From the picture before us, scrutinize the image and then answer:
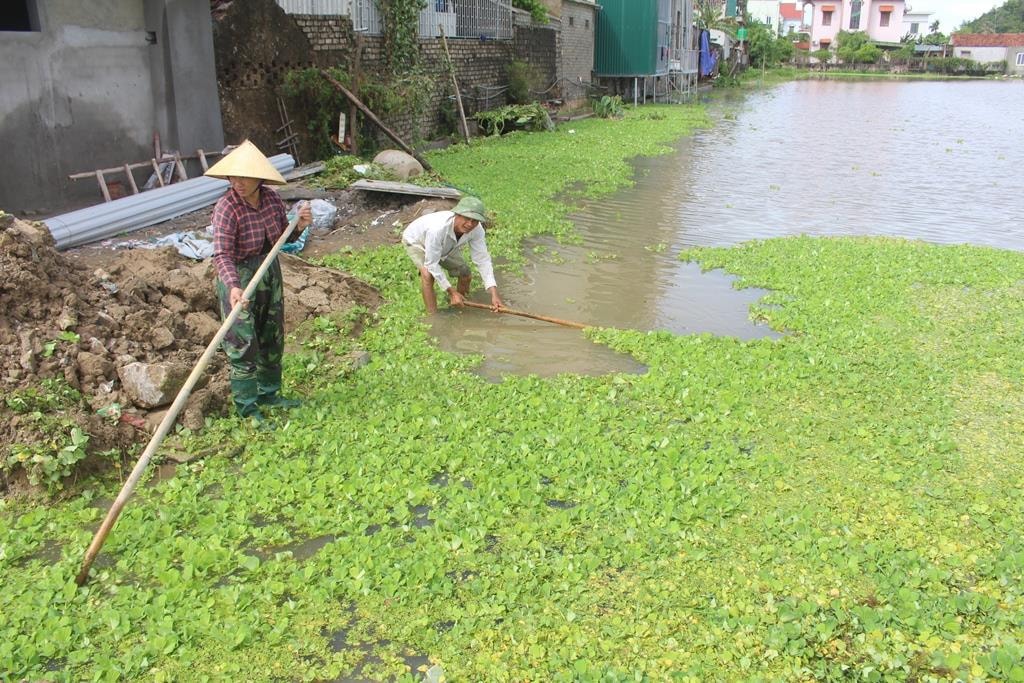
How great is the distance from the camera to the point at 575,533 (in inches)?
174

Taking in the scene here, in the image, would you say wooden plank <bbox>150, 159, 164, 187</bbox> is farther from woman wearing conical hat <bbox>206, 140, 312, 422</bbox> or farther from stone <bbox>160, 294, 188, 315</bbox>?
woman wearing conical hat <bbox>206, 140, 312, 422</bbox>

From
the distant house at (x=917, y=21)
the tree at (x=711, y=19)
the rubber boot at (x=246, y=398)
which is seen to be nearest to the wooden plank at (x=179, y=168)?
the rubber boot at (x=246, y=398)

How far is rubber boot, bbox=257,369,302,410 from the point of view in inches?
228

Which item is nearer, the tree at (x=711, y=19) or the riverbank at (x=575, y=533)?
the riverbank at (x=575, y=533)

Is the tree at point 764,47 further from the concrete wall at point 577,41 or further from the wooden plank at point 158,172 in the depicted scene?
the wooden plank at point 158,172

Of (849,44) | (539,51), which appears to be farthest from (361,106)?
(849,44)

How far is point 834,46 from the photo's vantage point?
263 ft

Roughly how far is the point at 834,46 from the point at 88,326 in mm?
87521

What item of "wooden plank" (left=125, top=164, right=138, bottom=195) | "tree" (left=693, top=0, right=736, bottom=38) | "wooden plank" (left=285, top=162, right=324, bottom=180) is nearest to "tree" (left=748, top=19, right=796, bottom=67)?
"tree" (left=693, top=0, right=736, bottom=38)

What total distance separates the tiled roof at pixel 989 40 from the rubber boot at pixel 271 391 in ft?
290

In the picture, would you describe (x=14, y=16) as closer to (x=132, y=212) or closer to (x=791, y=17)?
(x=132, y=212)

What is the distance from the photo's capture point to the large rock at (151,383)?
17.8ft

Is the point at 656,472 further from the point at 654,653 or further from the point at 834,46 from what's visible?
the point at 834,46

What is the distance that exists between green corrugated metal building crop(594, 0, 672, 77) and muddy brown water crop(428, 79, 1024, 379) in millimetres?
4532
